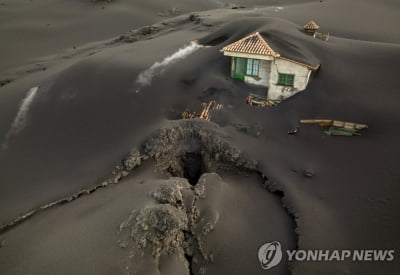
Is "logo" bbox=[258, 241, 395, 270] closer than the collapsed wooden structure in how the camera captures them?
Yes

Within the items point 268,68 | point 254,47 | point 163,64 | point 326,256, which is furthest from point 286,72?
point 326,256

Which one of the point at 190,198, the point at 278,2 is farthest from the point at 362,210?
the point at 278,2

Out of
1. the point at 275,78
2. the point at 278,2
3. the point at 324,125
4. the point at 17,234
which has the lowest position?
the point at 17,234

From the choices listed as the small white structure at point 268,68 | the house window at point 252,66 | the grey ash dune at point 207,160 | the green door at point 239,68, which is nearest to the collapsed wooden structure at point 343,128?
the grey ash dune at point 207,160

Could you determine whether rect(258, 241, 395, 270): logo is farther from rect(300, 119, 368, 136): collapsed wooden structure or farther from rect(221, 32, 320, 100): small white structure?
rect(221, 32, 320, 100): small white structure

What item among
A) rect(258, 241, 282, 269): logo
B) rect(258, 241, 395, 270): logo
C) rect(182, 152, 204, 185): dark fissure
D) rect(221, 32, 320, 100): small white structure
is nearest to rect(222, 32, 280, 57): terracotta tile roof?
rect(221, 32, 320, 100): small white structure

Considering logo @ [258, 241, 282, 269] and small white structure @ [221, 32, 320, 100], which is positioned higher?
small white structure @ [221, 32, 320, 100]

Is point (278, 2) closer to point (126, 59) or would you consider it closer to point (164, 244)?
point (126, 59)

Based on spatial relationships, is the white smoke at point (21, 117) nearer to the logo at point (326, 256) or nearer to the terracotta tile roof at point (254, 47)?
the terracotta tile roof at point (254, 47)
